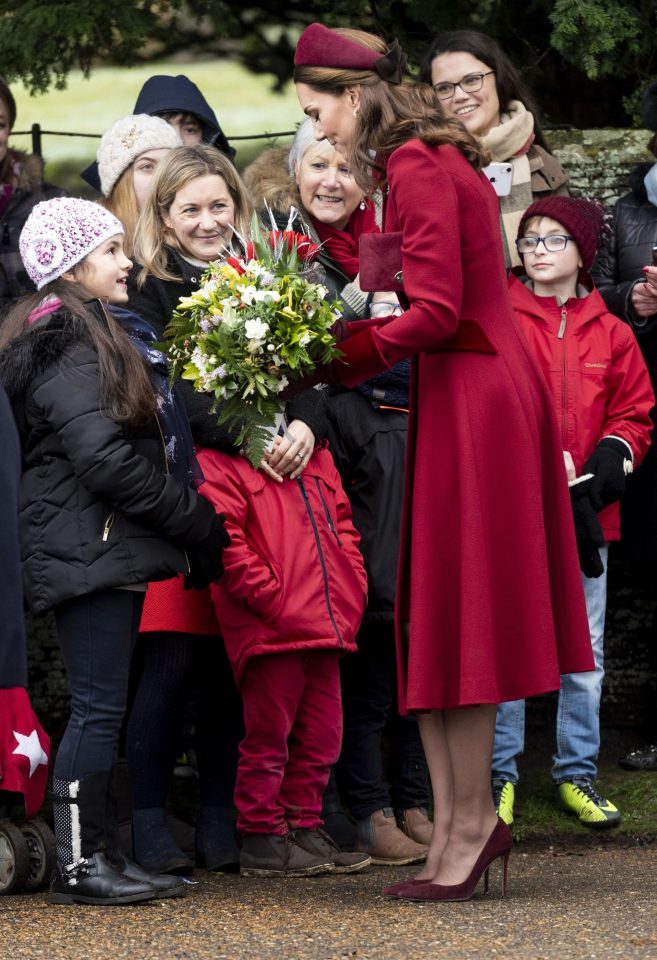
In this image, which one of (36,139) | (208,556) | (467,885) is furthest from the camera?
(36,139)

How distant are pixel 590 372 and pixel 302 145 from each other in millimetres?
1407

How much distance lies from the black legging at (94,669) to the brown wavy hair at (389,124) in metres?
1.45

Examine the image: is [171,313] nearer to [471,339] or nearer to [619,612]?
[471,339]

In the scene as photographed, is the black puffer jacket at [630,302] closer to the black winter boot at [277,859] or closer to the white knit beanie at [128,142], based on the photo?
the white knit beanie at [128,142]

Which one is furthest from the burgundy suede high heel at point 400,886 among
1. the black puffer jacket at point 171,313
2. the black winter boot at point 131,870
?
the black puffer jacket at point 171,313

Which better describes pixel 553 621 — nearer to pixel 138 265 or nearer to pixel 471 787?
pixel 471 787

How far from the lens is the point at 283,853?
17.6ft

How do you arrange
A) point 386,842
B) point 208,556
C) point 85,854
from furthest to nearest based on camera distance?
point 386,842, point 208,556, point 85,854

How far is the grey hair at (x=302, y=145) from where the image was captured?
245 inches

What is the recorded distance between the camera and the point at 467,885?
15.2 ft

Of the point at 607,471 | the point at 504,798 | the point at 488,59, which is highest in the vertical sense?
the point at 488,59

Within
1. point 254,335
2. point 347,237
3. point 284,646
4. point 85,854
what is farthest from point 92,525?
point 347,237

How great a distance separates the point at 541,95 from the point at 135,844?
494cm

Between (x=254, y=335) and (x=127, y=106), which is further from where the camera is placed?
(x=127, y=106)
